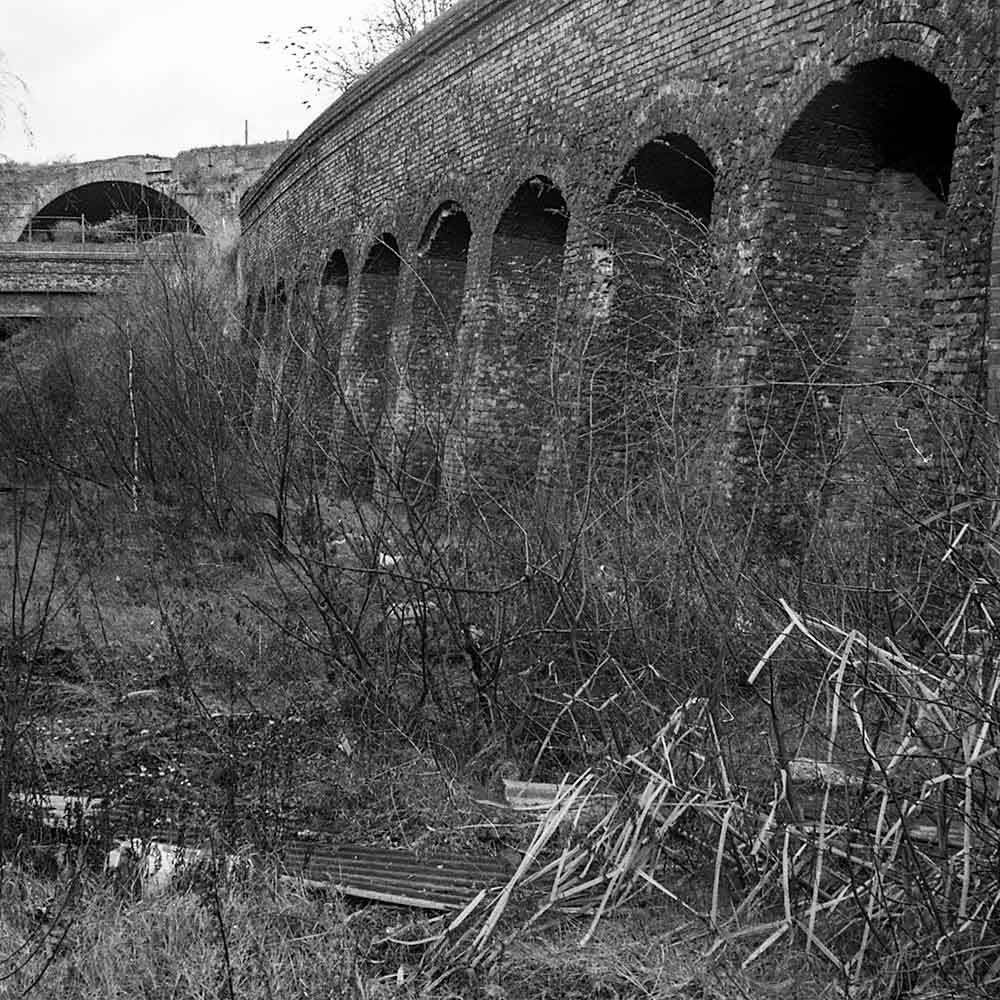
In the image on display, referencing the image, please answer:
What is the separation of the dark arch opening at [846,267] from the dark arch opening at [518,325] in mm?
3937

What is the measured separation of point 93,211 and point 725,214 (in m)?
35.2

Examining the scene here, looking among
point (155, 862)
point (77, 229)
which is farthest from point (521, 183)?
point (77, 229)

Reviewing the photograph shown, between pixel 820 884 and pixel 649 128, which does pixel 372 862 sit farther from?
pixel 649 128

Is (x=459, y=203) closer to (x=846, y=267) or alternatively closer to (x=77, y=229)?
(x=846, y=267)

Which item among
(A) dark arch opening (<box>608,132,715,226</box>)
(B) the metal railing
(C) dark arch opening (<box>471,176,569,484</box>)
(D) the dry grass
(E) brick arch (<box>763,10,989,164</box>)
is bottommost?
(D) the dry grass

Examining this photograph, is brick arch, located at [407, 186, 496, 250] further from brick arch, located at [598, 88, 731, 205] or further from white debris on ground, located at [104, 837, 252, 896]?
white debris on ground, located at [104, 837, 252, 896]

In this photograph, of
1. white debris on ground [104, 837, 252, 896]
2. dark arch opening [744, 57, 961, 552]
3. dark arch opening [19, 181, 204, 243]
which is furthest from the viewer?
dark arch opening [19, 181, 204, 243]

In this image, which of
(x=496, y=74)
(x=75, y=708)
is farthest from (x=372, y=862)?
(x=496, y=74)

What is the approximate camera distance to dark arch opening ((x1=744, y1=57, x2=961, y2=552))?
823 cm

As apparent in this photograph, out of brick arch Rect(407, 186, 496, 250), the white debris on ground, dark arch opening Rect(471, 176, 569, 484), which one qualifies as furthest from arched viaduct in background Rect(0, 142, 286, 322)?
the white debris on ground

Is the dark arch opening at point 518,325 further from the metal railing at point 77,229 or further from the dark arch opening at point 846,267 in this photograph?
the metal railing at point 77,229

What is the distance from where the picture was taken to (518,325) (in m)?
12.7

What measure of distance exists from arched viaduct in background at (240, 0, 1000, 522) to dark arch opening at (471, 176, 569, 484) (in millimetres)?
23

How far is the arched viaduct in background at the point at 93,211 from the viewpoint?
26469 millimetres
